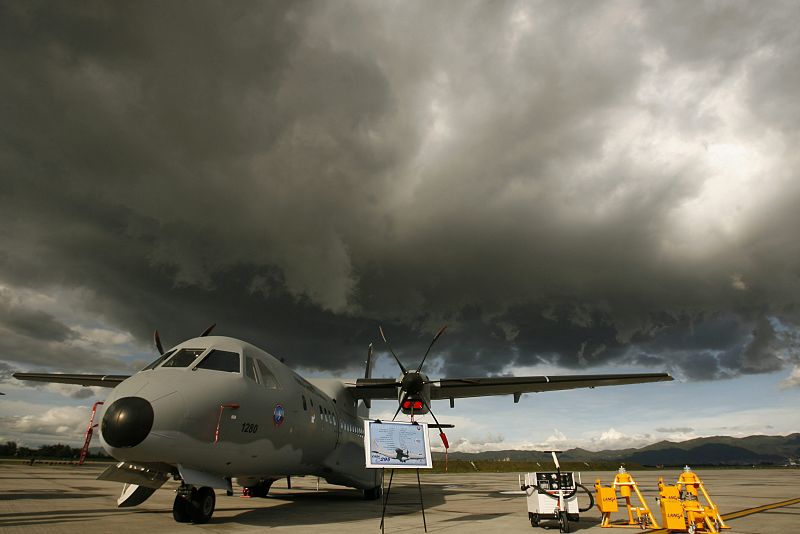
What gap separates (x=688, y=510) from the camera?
7691 mm

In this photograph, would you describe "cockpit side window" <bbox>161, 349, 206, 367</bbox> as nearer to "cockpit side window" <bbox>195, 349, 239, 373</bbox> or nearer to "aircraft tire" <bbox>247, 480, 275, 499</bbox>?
"cockpit side window" <bbox>195, 349, 239, 373</bbox>

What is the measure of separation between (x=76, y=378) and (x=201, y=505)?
49.3 ft

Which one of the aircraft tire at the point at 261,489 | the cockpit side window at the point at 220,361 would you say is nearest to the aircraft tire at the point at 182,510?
the cockpit side window at the point at 220,361

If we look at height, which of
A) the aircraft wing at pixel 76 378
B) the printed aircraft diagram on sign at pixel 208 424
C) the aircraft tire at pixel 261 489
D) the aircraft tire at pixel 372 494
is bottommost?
the aircraft tire at pixel 372 494

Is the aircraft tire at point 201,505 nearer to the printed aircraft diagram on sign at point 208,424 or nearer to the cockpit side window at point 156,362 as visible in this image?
the printed aircraft diagram on sign at point 208,424

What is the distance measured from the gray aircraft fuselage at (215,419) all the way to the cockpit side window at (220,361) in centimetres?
7

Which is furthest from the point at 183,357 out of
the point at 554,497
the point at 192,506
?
the point at 554,497

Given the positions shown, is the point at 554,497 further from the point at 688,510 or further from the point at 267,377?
the point at 267,377

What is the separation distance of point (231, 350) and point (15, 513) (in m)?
5.77

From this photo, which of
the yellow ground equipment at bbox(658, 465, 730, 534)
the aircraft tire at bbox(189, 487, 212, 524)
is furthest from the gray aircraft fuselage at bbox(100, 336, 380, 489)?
the yellow ground equipment at bbox(658, 465, 730, 534)

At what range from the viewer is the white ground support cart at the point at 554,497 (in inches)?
331

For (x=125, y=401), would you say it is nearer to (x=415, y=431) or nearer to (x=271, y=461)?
(x=271, y=461)

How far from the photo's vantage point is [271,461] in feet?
33.3

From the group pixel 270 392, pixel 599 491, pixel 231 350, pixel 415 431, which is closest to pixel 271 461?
pixel 270 392
